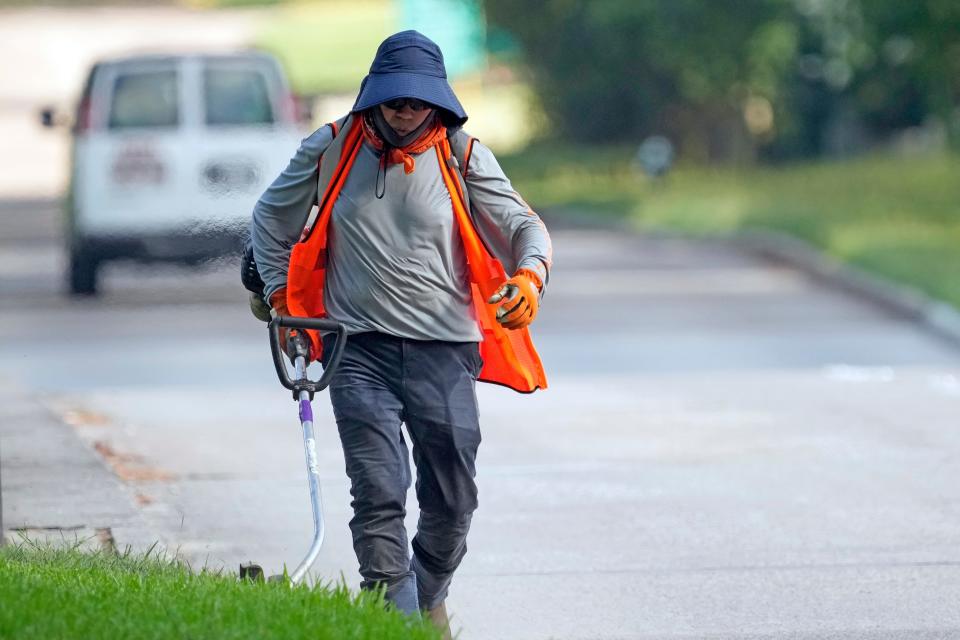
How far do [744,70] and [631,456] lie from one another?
23915 millimetres

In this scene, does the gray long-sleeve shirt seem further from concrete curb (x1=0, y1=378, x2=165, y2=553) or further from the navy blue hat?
concrete curb (x1=0, y1=378, x2=165, y2=553)

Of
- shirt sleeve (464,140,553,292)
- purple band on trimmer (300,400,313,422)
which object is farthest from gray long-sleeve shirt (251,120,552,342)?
purple band on trimmer (300,400,313,422)

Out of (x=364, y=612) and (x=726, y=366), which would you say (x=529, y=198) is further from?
(x=364, y=612)

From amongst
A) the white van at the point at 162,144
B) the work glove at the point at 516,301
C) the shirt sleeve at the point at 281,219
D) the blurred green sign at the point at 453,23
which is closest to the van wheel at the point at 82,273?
the white van at the point at 162,144

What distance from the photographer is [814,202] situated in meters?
27.4

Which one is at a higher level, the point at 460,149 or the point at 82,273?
the point at 460,149

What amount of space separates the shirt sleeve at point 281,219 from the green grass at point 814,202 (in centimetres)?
1143

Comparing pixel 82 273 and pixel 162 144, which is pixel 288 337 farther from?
pixel 82 273

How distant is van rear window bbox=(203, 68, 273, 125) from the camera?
18078 millimetres

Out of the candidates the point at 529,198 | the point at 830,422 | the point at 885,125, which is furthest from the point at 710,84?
the point at 830,422

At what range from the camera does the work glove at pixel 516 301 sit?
584cm

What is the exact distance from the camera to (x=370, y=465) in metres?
6.08

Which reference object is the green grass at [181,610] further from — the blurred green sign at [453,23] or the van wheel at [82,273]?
the blurred green sign at [453,23]

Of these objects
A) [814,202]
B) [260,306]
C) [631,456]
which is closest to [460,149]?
[260,306]
